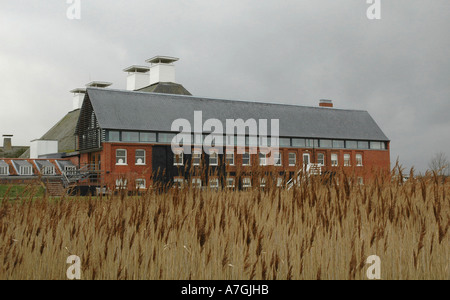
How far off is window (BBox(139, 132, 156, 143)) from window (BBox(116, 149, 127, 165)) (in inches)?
71.6

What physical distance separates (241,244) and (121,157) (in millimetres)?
35930

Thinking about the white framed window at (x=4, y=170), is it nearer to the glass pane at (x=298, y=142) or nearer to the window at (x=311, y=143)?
the glass pane at (x=298, y=142)

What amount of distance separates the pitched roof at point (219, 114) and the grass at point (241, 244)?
33699mm

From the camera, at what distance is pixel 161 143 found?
131 feet

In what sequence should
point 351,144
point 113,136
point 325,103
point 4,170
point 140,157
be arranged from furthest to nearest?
1. point 325,103
2. point 351,144
3. point 4,170
4. point 140,157
5. point 113,136

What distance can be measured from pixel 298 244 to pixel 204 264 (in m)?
0.92

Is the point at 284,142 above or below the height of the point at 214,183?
above

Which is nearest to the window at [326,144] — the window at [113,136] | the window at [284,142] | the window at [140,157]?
the window at [284,142]

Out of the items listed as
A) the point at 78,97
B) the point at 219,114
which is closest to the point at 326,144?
the point at 219,114

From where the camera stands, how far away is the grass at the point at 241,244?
4012 millimetres

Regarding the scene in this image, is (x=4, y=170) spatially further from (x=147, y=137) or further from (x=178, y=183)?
(x=178, y=183)

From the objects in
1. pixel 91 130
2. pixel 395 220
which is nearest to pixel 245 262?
pixel 395 220

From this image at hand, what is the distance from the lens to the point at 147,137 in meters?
39.5
